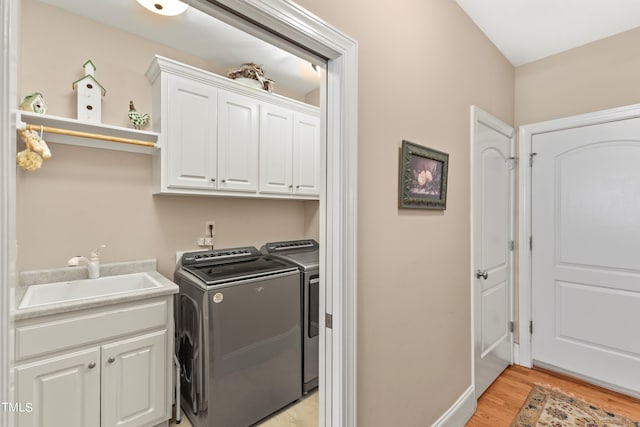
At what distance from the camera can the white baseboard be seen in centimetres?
175

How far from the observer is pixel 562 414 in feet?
6.62

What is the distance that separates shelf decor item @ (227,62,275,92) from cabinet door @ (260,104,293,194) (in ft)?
0.66

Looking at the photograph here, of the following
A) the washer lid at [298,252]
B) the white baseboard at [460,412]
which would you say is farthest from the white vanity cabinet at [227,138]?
the white baseboard at [460,412]

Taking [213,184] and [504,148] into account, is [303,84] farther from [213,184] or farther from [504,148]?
[504,148]

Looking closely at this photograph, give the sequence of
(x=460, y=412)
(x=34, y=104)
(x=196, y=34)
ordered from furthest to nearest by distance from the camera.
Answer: (x=196, y=34) < (x=460, y=412) < (x=34, y=104)

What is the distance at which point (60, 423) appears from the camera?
1.51 meters

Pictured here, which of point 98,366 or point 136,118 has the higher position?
point 136,118

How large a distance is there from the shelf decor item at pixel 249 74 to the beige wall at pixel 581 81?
7.59 feet

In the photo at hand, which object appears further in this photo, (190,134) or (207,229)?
(207,229)

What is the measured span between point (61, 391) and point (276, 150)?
209 centimetres

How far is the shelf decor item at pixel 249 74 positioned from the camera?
2480 mm

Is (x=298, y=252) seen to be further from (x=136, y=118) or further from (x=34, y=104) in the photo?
(x=34, y=104)

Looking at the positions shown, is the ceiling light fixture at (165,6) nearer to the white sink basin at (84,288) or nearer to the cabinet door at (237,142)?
the cabinet door at (237,142)

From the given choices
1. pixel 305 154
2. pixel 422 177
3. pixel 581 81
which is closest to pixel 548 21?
pixel 581 81
